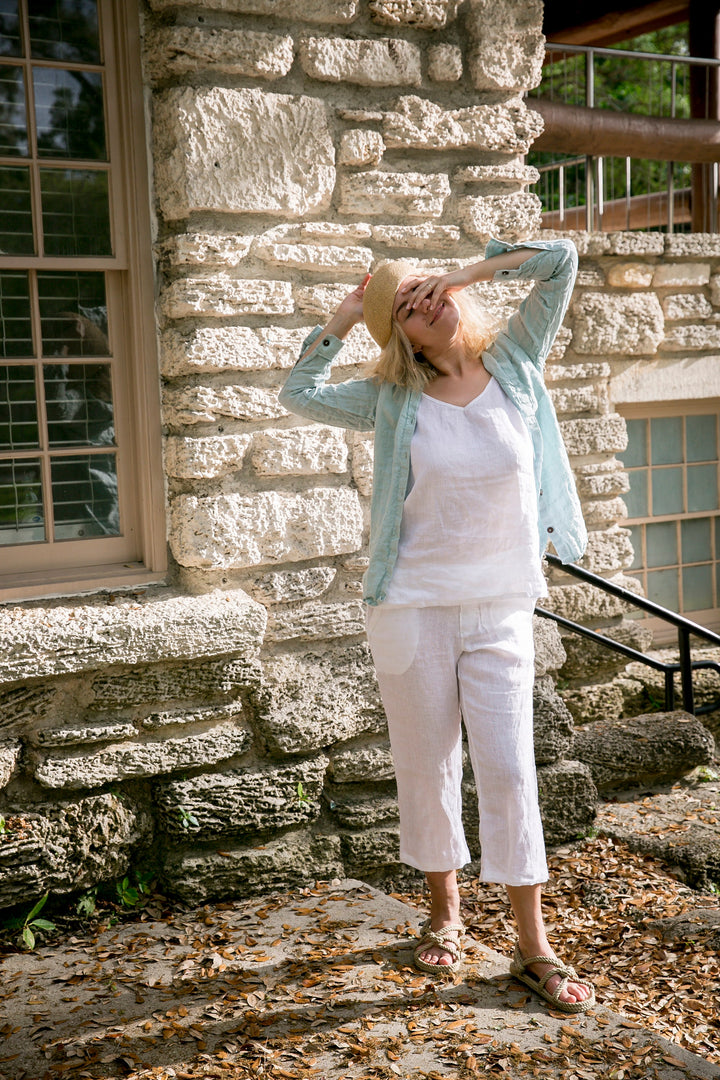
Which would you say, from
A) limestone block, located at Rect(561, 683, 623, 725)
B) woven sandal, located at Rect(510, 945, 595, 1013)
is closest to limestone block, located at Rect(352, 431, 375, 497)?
woven sandal, located at Rect(510, 945, 595, 1013)

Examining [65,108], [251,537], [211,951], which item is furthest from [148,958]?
[65,108]

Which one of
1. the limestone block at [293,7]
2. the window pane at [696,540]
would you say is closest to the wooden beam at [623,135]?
the limestone block at [293,7]

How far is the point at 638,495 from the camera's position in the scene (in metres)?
6.11

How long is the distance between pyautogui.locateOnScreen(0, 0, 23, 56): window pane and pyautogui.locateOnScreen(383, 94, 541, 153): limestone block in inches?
47.8

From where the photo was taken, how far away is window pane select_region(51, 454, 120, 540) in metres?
3.46

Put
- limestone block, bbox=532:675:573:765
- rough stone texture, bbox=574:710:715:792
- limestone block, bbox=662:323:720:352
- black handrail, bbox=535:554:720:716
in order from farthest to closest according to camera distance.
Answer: limestone block, bbox=662:323:720:352, rough stone texture, bbox=574:710:715:792, black handrail, bbox=535:554:720:716, limestone block, bbox=532:675:573:765

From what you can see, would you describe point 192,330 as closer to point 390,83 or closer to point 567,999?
point 390,83

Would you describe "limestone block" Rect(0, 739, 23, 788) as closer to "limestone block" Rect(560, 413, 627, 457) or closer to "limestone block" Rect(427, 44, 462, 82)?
"limestone block" Rect(427, 44, 462, 82)

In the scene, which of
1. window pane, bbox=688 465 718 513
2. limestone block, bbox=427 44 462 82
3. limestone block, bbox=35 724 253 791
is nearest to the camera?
limestone block, bbox=35 724 253 791

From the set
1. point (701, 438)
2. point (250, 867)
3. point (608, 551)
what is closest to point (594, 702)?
point (608, 551)

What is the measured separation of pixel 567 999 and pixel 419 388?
1.60 m

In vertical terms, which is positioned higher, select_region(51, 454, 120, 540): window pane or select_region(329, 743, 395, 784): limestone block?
select_region(51, 454, 120, 540): window pane

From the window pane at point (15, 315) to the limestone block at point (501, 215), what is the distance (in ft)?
5.13

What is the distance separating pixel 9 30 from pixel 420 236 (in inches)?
58.3
